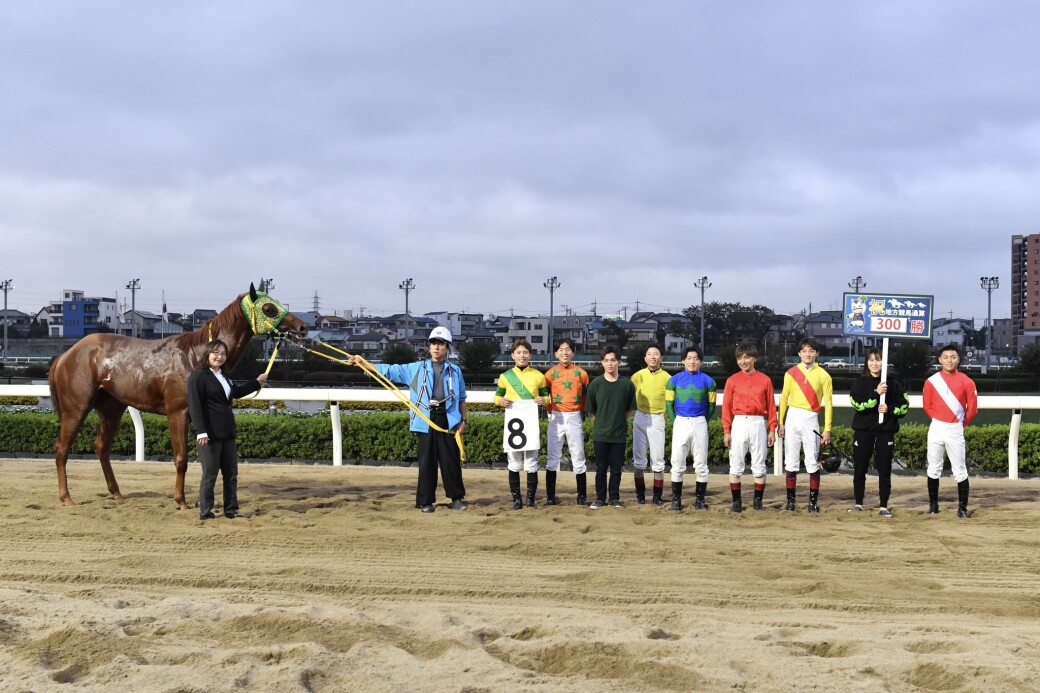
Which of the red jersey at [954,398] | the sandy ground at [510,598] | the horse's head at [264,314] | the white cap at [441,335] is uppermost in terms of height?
the horse's head at [264,314]

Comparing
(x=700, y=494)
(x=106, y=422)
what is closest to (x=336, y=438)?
(x=106, y=422)

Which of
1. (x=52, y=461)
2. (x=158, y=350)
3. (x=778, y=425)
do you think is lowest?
(x=52, y=461)

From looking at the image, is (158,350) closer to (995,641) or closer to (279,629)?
(279,629)

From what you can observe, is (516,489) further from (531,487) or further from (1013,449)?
(1013,449)

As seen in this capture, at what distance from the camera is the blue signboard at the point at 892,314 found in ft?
25.8

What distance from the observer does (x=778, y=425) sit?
7.14m

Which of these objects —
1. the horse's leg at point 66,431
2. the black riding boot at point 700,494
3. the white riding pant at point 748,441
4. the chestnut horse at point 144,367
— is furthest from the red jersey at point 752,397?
the horse's leg at point 66,431

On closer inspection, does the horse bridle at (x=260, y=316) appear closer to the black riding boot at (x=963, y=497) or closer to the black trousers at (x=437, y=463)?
the black trousers at (x=437, y=463)

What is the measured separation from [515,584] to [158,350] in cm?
399

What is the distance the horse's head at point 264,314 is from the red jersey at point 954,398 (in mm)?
4933

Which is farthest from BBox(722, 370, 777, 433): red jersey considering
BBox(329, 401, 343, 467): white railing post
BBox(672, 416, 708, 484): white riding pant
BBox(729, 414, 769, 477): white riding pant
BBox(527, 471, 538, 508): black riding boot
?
BBox(329, 401, 343, 467): white railing post

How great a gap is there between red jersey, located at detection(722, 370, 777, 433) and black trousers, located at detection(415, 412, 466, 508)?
81.1 inches

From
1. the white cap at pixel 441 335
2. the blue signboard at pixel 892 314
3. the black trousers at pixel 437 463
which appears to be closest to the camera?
the black trousers at pixel 437 463

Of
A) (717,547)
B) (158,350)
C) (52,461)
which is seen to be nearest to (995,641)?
(717,547)
